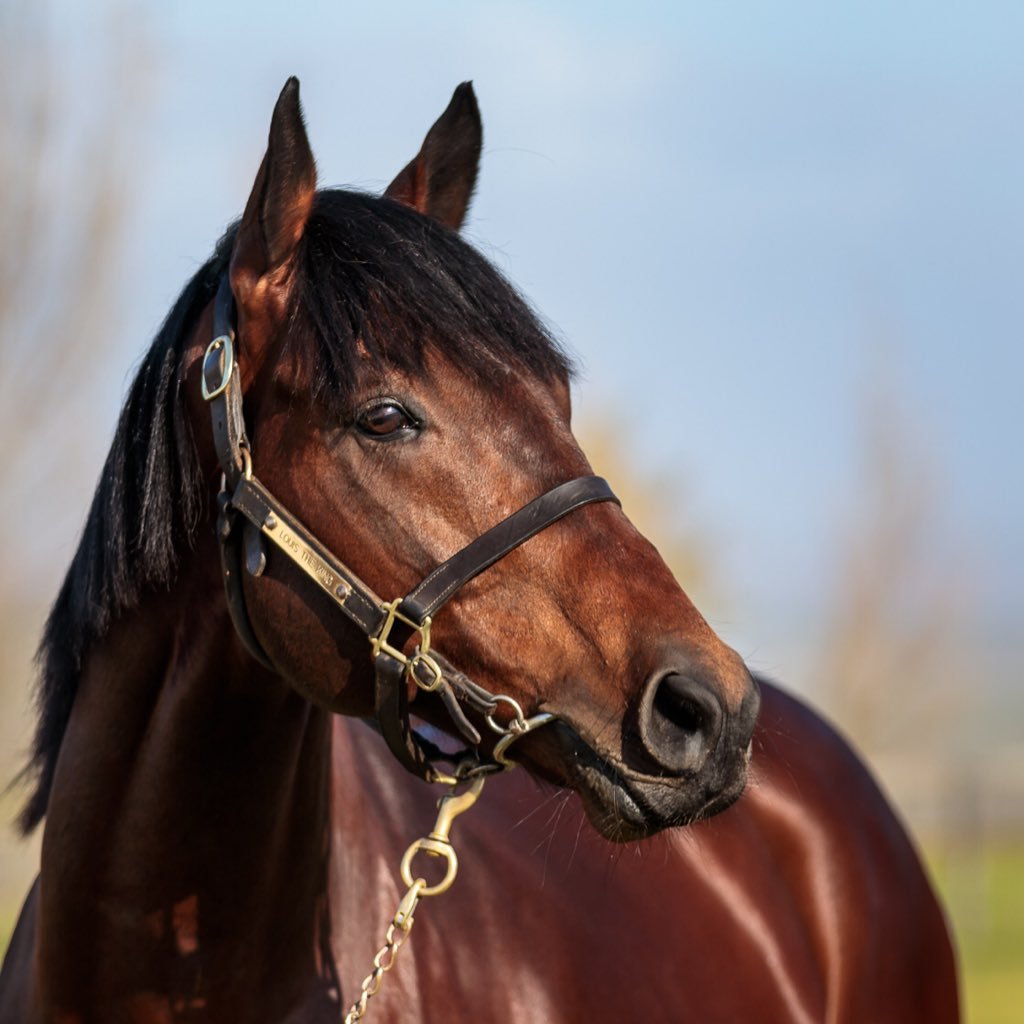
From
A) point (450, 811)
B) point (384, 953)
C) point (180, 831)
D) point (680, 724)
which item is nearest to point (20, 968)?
point (180, 831)

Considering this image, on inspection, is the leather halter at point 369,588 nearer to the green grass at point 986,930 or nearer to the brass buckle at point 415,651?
the brass buckle at point 415,651

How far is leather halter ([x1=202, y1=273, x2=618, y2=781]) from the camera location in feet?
7.68

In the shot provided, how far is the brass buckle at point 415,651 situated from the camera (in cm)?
236

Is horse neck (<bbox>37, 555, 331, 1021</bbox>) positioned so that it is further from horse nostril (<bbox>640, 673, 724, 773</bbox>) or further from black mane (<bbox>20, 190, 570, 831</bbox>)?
horse nostril (<bbox>640, 673, 724, 773</bbox>)

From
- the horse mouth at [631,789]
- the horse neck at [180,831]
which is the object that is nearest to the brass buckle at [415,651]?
the horse mouth at [631,789]

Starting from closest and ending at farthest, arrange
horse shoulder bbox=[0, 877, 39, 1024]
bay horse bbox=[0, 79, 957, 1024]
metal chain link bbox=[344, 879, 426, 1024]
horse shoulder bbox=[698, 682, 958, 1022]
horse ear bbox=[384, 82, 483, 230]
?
bay horse bbox=[0, 79, 957, 1024] < metal chain link bbox=[344, 879, 426, 1024] < horse shoulder bbox=[0, 877, 39, 1024] < horse ear bbox=[384, 82, 483, 230] < horse shoulder bbox=[698, 682, 958, 1022]

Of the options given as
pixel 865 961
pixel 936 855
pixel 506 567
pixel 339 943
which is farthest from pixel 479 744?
pixel 936 855

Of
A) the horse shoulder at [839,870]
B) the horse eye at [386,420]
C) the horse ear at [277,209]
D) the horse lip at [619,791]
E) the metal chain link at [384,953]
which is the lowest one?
the horse shoulder at [839,870]

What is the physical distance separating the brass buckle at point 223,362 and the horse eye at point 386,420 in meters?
0.28

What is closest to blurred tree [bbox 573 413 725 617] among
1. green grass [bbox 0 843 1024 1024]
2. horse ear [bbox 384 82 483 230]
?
green grass [bbox 0 843 1024 1024]

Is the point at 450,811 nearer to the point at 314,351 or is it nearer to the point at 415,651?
the point at 415,651

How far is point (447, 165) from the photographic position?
318 centimetres

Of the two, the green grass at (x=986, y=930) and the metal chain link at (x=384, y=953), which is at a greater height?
the metal chain link at (x=384, y=953)

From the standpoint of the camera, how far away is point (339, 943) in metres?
2.82
